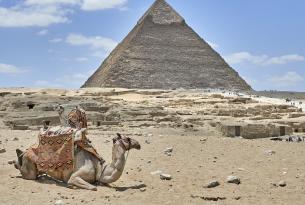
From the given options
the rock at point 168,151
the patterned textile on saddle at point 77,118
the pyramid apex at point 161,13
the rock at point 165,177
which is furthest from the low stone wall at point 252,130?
the pyramid apex at point 161,13

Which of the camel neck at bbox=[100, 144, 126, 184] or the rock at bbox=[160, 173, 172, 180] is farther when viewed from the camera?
the rock at bbox=[160, 173, 172, 180]

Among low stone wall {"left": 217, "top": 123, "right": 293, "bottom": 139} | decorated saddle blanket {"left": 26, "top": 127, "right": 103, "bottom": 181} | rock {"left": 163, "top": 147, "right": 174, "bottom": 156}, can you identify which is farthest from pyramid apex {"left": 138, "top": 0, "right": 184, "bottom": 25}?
decorated saddle blanket {"left": 26, "top": 127, "right": 103, "bottom": 181}

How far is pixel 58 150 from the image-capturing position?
6484mm

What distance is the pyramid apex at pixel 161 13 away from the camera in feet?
440

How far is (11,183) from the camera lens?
641 centimetres

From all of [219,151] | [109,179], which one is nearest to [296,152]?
Answer: [219,151]

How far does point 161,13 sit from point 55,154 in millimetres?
129816

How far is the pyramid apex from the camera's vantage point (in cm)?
13412

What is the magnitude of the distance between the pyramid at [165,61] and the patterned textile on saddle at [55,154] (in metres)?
105

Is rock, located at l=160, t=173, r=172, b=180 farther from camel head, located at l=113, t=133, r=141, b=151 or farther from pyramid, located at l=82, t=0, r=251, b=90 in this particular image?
pyramid, located at l=82, t=0, r=251, b=90

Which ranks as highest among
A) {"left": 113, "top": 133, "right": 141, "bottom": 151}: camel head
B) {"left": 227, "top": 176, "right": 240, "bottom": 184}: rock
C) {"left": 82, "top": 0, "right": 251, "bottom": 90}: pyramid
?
{"left": 82, "top": 0, "right": 251, "bottom": 90}: pyramid

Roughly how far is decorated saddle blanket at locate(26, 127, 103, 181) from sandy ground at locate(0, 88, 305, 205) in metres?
0.17

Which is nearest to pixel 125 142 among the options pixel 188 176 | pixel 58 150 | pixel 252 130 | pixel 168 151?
pixel 58 150

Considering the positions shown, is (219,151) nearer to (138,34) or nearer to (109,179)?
(109,179)
